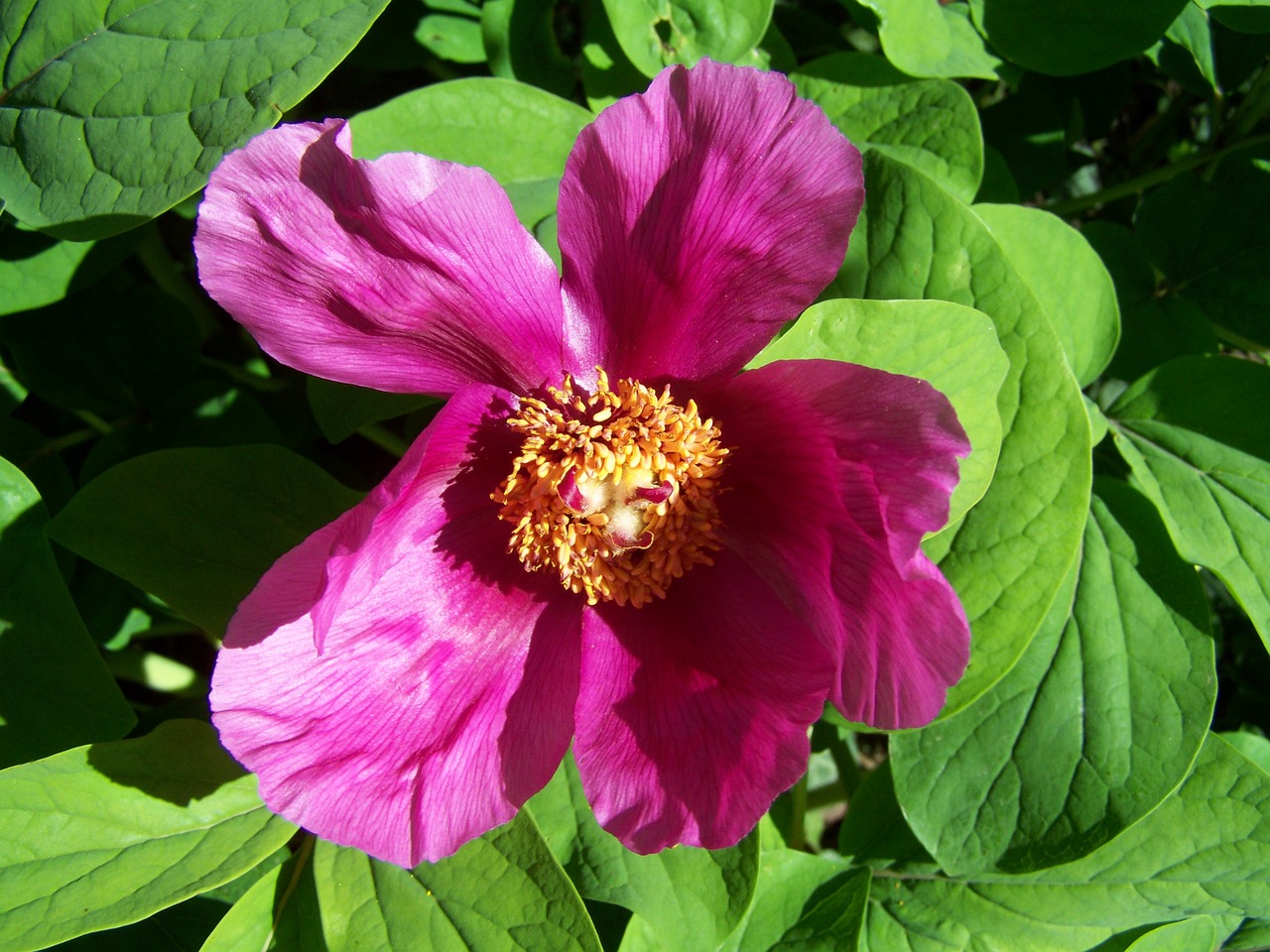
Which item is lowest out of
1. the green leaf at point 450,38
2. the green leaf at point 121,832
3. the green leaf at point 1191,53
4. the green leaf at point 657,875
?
the green leaf at point 657,875

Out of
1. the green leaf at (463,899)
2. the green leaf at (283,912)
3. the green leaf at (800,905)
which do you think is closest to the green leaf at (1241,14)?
the green leaf at (800,905)

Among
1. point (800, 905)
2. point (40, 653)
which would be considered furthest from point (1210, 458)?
point (40, 653)

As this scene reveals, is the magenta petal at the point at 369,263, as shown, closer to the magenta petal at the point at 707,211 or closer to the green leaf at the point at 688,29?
the magenta petal at the point at 707,211

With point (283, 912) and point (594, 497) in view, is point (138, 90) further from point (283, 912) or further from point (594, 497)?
point (283, 912)

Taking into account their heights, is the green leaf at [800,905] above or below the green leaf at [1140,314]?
below

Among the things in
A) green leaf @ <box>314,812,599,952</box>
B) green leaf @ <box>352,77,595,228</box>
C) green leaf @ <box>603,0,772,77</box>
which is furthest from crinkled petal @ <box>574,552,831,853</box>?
green leaf @ <box>603,0,772,77</box>

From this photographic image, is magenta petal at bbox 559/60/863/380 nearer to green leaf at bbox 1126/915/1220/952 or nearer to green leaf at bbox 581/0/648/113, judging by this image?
green leaf at bbox 581/0/648/113
